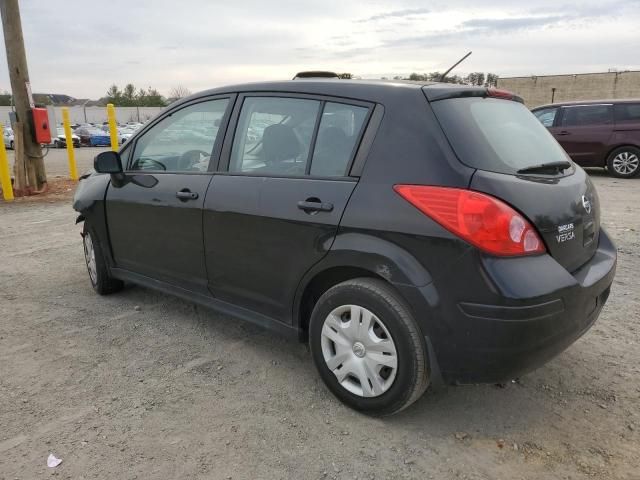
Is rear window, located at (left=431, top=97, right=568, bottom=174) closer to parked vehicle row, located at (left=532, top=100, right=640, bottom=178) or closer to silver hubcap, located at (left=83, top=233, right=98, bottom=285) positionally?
silver hubcap, located at (left=83, top=233, right=98, bottom=285)

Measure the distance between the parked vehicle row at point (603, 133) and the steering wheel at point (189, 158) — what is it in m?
9.83

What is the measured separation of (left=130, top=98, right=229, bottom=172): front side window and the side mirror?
0.12 metres

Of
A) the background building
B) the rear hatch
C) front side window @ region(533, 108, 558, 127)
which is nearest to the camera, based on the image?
the rear hatch

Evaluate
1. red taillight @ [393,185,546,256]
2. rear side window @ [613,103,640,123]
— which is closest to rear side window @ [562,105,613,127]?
rear side window @ [613,103,640,123]

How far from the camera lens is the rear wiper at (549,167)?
8.43ft


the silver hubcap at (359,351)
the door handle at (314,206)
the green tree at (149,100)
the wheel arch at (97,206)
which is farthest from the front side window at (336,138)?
the green tree at (149,100)

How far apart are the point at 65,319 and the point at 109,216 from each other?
33.6 inches

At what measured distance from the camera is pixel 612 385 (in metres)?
2.97

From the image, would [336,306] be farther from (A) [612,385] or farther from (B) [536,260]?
(A) [612,385]

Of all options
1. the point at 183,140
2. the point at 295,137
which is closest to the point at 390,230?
the point at 295,137

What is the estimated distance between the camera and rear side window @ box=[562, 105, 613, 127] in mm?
11500

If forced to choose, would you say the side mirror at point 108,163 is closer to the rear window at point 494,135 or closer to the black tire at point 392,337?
the black tire at point 392,337

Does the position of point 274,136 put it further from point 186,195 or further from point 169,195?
point 169,195

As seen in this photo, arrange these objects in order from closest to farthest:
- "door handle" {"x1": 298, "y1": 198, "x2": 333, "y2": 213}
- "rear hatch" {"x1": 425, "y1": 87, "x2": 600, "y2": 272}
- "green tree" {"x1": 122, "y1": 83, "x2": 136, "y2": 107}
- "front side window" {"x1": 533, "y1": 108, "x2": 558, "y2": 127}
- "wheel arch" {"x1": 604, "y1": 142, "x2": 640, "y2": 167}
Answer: "rear hatch" {"x1": 425, "y1": 87, "x2": 600, "y2": 272}, "door handle" {"x1": 298, "y1": 198, "x2": 333, "y2": 213}, "wheel arch" {"x1": 604, "y1": 142, "x2": 640, "y2": 167}, "front side window" {"x1": 533, "y1": 108, "x2": 558, "y2": 127}, "green tree" {"x1": 122, "y1": 83, "x2": 136, "y2": 107}
